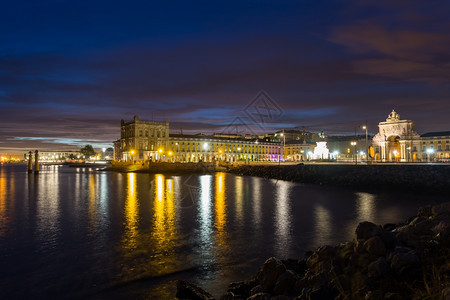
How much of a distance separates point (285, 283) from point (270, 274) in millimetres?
484

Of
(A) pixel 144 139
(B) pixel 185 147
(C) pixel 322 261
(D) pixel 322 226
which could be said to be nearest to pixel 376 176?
(D) pixel 322 226

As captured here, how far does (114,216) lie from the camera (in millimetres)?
21797

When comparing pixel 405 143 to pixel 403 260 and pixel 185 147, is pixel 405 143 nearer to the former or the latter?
pixel 185 147

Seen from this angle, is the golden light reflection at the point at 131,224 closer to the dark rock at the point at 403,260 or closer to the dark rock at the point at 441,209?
the dark rock at the point at 403,260

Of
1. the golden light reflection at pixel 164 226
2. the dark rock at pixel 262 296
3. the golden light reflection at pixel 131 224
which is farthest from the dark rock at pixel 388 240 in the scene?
the golden light reflection at pixel 131 224

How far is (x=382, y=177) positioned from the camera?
42156mm

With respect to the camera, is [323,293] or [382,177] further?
[382,177]

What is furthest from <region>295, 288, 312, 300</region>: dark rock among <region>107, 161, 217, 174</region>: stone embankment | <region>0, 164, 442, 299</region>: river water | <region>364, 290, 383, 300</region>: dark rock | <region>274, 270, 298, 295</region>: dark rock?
<region>107, 161, 217, 174</region>: stone embankment

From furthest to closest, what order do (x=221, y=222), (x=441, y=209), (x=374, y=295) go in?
1. (x=221, y=222)
2. (x=441, y=209)
3. (x=374, y=295)

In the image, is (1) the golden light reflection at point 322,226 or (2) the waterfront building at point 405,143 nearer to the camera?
(1) the golden light reflection at point 322,226

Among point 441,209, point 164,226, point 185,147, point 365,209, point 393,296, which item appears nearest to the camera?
point 393,296

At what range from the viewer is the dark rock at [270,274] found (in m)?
8.04

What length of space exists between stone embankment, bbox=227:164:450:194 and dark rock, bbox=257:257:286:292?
32.8 meters

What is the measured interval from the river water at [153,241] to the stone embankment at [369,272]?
1.86 metres
